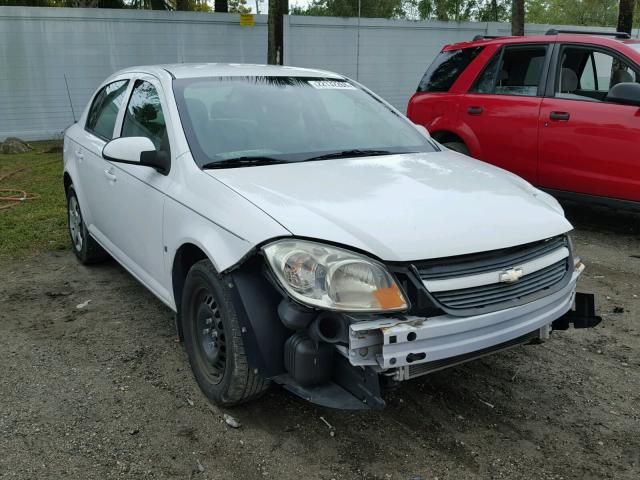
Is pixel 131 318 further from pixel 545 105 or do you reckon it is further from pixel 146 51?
pixel 146 51

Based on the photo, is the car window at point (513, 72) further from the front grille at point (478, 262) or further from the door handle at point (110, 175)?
the door handle at point (110, 175)

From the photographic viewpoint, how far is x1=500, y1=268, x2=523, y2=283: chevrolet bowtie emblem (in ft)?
8.76

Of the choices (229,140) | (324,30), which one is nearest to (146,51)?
(324,30)

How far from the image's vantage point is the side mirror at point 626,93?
5391 mm

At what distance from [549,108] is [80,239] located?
4501 mm

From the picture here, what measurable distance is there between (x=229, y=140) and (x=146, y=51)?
11.6 m

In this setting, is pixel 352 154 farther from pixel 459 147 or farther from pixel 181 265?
pixel 459 147

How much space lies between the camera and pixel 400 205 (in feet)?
9.27

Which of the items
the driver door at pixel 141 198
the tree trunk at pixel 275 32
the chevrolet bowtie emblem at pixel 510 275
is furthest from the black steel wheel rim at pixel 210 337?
the tree trunk at pixel 275 32

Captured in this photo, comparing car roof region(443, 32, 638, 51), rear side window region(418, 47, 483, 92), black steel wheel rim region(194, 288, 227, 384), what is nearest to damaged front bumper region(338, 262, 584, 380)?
black steel wheel rim region(194, 288, 227, 384)

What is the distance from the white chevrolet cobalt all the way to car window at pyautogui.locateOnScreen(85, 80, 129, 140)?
0.55 metres

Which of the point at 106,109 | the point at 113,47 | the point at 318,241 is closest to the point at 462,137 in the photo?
the point at 106,109

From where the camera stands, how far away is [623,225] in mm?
6602

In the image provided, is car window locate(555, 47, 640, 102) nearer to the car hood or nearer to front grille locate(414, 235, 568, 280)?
the car hood
